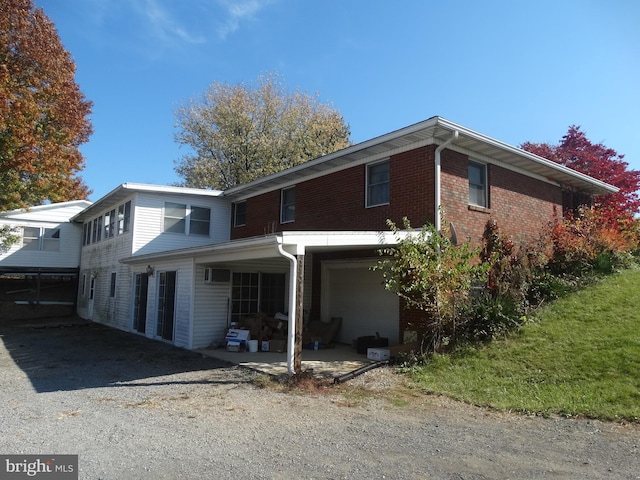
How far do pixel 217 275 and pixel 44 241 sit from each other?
1620 cm

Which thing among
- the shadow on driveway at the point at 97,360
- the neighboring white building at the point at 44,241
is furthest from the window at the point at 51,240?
the shadow on driveway at the point at 97,360

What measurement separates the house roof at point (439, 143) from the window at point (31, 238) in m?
15.3

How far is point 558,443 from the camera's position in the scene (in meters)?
5.20

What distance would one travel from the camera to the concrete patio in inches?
364

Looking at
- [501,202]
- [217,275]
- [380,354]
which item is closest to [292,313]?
[380,354]

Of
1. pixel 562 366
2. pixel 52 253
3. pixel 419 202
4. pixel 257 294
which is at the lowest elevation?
pixel 562 366

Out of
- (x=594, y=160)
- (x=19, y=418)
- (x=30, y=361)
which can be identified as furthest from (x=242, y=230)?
(x=594, y=160)

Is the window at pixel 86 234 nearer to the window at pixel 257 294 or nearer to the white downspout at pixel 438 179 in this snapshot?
the window at pixel 257 294

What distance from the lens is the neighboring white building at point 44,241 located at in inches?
914

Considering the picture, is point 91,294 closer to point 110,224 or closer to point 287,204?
point 110,224

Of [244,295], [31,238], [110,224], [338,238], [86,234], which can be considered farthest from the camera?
[86,234]

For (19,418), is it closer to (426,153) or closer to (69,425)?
(69,425)

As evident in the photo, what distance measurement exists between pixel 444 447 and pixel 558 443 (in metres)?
1.31

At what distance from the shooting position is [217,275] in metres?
13.0
